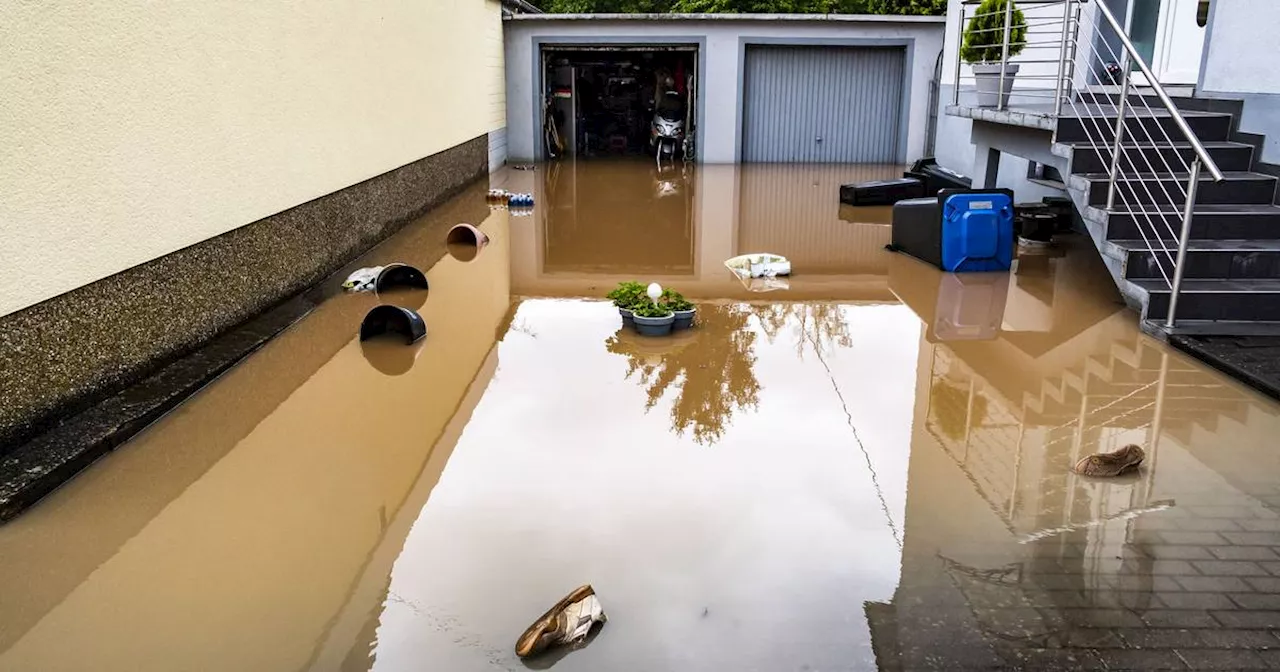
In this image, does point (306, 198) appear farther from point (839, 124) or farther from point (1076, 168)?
point (839, 124)

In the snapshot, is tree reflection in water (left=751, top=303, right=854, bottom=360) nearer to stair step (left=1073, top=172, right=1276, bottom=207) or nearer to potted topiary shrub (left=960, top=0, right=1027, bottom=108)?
stair step (left=1073, top=172, right=1276, bottom=207)

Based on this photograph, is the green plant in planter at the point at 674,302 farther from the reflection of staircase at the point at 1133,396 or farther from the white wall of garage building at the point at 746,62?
the white wall of garage building at the point at 746,62

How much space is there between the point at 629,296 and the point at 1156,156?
4.17 meters

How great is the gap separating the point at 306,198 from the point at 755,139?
11628mm

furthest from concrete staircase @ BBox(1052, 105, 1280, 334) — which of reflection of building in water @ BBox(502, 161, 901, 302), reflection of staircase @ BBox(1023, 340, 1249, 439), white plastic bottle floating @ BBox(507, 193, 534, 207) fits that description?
white plastic bottle floating @ BBox(507, 193, 534, 207)

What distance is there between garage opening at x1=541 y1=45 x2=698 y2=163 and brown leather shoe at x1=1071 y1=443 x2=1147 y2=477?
46.0 ft

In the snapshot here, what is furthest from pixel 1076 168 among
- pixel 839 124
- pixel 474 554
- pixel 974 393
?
pixel 839 124

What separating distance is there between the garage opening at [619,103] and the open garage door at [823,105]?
1.26 metres

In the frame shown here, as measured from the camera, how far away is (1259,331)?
5570 mm

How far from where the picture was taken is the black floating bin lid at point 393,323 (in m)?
5.71

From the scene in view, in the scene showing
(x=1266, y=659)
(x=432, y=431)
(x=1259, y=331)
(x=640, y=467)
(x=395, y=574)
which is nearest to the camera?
(x=1266, y=659)

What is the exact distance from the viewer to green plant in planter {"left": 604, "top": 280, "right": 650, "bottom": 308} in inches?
241

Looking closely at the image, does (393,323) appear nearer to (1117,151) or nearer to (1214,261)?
(1117,151)

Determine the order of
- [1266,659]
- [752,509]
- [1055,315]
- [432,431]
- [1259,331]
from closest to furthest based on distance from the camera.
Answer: [1266,659]
[752,509]
[432,431]
[1259,331]
[1055,315]
